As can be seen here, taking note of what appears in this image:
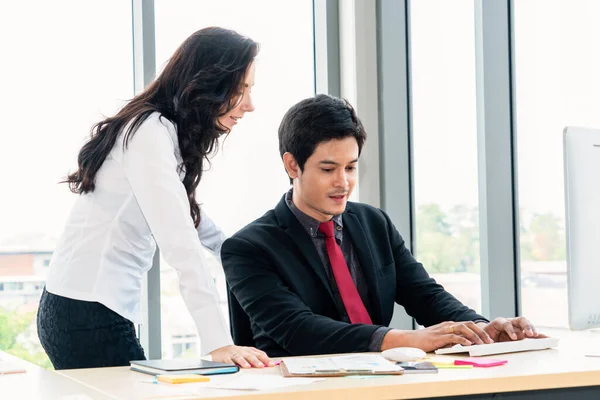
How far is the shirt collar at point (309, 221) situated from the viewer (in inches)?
86.7

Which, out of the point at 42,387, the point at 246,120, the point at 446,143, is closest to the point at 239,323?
the point at 42,387

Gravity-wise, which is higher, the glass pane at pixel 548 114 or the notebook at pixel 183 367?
the glass pane at pixel 548 114

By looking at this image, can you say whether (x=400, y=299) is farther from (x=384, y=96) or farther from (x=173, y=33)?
(x=173, y=33)

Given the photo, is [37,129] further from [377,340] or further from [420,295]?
[377,340]

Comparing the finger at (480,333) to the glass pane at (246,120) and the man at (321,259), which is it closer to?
the man at (321,259)

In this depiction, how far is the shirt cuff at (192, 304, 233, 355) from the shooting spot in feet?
5.62

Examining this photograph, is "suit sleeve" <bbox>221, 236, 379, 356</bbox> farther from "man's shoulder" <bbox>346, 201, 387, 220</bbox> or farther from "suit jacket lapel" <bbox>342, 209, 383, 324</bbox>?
"man's shoulder" <bbox>346, 201, 387, 220</bbox>

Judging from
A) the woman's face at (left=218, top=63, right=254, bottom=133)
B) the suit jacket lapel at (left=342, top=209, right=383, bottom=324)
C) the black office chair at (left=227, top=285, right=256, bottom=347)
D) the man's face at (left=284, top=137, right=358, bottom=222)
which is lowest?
the black office chair at (left=227, top=285, right=256, bottom=347)

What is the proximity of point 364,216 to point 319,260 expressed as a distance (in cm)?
26

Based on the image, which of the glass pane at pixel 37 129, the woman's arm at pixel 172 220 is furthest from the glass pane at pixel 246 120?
the woman's arm at pixel 172 220

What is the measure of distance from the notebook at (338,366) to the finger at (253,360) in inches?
1.9

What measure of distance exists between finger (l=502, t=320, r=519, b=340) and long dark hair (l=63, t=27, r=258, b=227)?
845mm

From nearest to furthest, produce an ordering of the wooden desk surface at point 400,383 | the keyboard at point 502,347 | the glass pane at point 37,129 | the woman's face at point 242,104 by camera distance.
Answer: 1. the wooden desk surface at point 400,383
2. the keyboard at point 502,347
3. the woman's face at point 242,104
4. the glass pane at point 37,129

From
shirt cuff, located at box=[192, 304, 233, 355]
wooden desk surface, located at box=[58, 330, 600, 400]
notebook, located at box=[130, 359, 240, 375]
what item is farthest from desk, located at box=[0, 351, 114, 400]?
shirt cuff, located at box=[192, 304, 233, 355]
